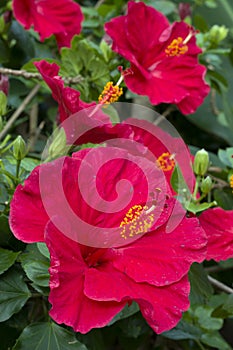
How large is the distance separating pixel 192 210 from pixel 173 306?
0.17 metres

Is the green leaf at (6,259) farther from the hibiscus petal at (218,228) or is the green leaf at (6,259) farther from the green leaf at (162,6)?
the green leaf at (162,6)

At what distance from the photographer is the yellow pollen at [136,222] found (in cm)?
72

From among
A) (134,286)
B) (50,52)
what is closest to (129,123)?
(134,286)

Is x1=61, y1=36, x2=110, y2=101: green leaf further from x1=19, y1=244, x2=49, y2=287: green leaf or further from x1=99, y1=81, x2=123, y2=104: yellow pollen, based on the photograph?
x1=19, y1=244, x2=49, y2=287: green leaf

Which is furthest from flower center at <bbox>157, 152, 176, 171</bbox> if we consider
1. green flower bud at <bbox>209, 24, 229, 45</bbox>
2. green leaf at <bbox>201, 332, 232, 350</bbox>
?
green flower bud at <bbox>209, 24, 229, 45</bbox>

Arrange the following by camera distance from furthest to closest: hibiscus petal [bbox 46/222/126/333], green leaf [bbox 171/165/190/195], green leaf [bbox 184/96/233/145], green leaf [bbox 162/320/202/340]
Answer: green leaf [bbox 184/96/233/145]
green leaf [bbox 162/320/202/340]
green leaf [bbox 171/165/190/195]
hibiscus petal [bbox 46/222/126/333]

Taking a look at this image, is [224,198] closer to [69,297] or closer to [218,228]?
[218,228]

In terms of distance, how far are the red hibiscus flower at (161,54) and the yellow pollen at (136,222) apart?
0.30 m

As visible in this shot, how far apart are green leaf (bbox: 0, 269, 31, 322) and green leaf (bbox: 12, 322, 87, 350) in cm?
3

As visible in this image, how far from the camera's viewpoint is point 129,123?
34.3 inches

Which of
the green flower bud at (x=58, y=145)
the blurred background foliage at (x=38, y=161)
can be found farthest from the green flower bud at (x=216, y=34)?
the green flower bud at (x=58, y=145)

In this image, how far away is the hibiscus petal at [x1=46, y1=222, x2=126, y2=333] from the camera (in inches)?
25.3

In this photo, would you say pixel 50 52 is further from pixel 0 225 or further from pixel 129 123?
pixel 0 225

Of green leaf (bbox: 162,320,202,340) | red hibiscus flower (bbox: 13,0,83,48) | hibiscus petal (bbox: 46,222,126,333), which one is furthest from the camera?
red hibiscus flower (bbox: 13,0,83,48)
